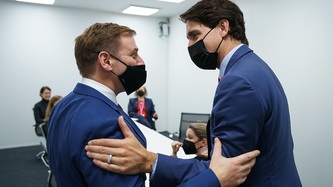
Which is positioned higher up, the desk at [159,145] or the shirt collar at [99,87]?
the shirt collar at [99,87]

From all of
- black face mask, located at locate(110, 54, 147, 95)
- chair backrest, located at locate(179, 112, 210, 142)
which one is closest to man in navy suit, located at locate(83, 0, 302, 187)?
black face mask, located at locate(110, 54, 147, 95)

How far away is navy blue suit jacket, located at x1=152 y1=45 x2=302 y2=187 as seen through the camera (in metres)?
0.91

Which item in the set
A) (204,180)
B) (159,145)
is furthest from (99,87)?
(159,145)

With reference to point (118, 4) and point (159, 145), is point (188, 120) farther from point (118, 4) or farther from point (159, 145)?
point (118, 4)

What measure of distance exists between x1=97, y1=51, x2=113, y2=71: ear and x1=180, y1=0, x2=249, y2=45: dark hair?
18.2 inches

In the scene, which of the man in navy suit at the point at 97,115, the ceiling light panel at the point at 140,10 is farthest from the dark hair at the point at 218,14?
the ceiling light panel at the point at 140,10

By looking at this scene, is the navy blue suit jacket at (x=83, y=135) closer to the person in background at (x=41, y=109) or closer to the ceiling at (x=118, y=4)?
the person in background at (x=41, y=109)

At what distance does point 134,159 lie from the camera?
2.99 ft

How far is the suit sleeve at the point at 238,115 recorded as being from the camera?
90 cm

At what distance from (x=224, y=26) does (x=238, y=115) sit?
1.64 feet

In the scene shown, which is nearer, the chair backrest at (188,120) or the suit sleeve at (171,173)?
the suit sleeve at (171,173)

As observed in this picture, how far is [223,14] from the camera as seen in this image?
120cm

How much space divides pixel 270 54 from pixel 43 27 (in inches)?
180

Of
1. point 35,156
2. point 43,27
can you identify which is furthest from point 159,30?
point 35,156
